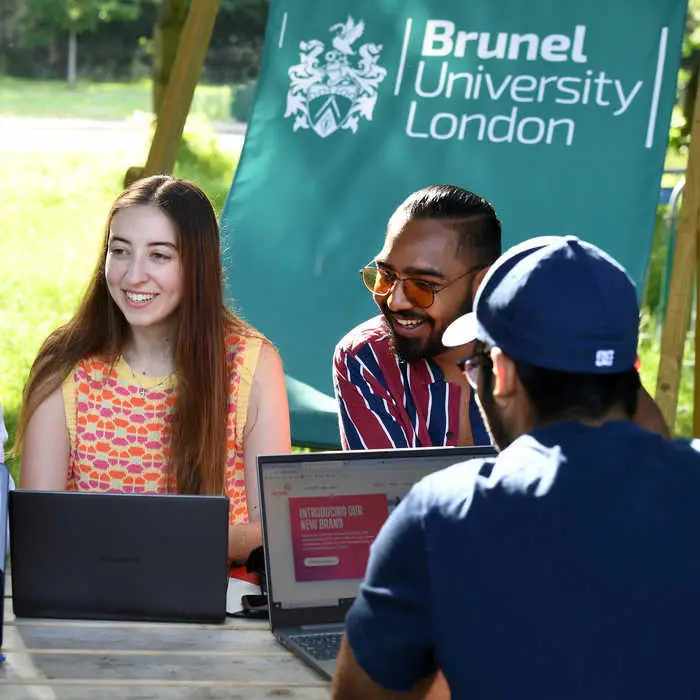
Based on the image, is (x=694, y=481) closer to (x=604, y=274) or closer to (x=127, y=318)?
(x=604, y=274)

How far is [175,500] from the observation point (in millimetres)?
2057

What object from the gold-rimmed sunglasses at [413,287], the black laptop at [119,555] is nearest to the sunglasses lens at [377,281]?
the gold-rimmed sunglasses at [413,287]

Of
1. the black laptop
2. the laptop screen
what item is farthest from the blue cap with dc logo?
the black laptop

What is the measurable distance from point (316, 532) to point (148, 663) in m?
0.32

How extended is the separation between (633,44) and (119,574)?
2911 mm

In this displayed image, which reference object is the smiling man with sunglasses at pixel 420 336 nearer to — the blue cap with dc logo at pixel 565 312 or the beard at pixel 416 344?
the beard at pixel 416 344

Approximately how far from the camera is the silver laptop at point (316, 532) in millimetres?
2070

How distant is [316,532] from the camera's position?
2.08 m

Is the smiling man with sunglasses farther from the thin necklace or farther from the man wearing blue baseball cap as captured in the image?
the man wearing blue baseball cap

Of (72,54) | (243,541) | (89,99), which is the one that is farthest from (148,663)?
(72,54)

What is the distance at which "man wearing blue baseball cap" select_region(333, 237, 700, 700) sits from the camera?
1.37 m

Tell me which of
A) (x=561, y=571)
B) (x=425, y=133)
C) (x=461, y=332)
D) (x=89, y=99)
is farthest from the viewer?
(x=89, y=99)

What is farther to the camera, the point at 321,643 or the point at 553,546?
the point at 321,643

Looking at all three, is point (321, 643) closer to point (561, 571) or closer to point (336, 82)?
point (561, 571)
